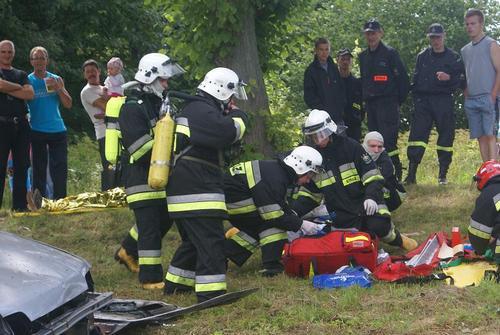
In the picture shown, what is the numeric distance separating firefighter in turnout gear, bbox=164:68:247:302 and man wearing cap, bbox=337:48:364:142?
4639 mm

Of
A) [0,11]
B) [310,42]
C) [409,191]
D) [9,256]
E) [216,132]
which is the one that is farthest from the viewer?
[0,11]

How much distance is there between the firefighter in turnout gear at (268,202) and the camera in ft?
25.1

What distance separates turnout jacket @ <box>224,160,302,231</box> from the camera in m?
7.62

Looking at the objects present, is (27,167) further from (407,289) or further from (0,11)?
(0,11)

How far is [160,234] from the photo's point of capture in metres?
7.48

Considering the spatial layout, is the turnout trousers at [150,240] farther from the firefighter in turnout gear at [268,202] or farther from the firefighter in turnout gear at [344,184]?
the firefighter in turnout gear at [344,184]

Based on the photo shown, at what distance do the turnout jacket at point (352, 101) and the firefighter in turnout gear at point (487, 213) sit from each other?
4289mm

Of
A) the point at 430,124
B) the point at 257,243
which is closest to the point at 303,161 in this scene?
the point at 257,243

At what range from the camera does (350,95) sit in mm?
11453

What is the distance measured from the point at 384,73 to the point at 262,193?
4.05m

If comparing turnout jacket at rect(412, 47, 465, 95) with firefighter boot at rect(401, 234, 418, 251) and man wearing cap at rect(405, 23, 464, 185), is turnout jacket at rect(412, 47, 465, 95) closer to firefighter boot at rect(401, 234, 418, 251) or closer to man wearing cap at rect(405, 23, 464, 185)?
man wearing cap at rect(405, 23, 464, 185)

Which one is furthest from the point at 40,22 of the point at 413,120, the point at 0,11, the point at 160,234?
the point at 160,234

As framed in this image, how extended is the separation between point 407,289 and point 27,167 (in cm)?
538

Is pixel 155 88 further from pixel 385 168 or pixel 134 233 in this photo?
pixel 385 168
